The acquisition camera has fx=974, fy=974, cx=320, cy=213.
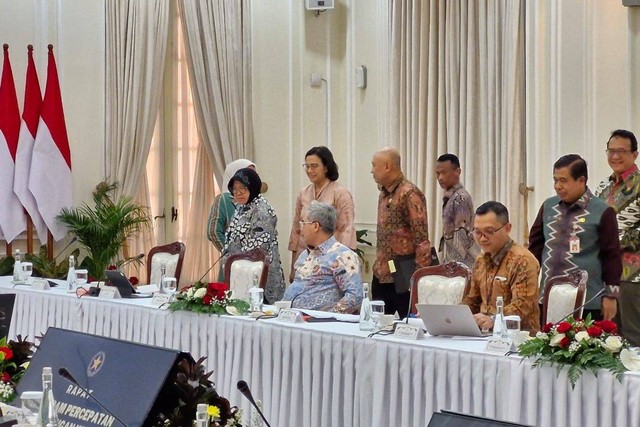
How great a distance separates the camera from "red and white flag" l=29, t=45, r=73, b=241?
7.85 m

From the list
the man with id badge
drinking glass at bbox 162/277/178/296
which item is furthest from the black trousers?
drinking glass at bbox 162/277/178/296

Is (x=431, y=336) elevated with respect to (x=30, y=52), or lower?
lower

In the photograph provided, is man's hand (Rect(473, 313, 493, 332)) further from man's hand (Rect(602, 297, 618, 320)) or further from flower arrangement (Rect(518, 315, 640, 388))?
man's hand (Rect(602, 297, 618, 320))

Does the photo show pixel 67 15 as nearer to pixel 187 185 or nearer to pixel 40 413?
pixel 187 185

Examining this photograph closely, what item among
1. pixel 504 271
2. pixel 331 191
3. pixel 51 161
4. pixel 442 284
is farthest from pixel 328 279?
pixel 51 161

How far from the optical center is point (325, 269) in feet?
15.9

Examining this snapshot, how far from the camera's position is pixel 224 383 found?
172 inches

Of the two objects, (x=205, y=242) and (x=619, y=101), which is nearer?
(x=619, y=101)

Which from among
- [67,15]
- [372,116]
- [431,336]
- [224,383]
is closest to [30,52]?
[67,15]

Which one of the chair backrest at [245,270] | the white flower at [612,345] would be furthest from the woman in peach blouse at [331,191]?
the white flower at [612,345]

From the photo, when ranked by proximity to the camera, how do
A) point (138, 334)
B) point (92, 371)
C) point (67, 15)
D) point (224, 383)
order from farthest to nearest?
point (67, 15), point (138, 334), point (224, 383), point (92, 371)

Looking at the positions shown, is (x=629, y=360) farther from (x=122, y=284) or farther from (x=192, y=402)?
(x=122, y=284)

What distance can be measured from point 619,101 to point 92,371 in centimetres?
471

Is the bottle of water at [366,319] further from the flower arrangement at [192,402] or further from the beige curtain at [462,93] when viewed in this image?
the beige curtain at [462,93]
